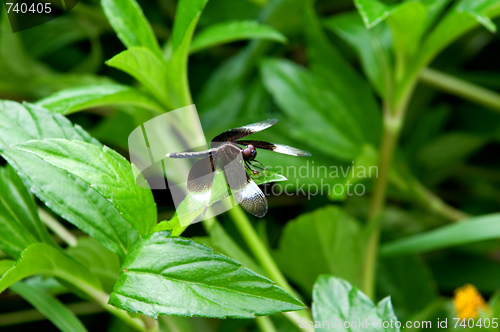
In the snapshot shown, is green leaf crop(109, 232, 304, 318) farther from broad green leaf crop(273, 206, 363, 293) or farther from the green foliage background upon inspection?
broad green leaf crop(273, 206, 363, 293)

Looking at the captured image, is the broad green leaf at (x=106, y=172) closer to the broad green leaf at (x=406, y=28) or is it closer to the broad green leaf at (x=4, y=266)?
the broad green leaf at (x=4, y=266)

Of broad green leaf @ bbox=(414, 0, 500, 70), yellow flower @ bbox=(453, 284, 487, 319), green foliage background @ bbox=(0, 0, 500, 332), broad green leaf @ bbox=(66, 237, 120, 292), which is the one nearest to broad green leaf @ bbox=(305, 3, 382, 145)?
green foliage background @ bbox=(0, 0, 500, 332)

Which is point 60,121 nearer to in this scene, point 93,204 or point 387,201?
point 93,204

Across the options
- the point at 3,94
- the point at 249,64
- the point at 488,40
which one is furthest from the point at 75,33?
the point at 488,40

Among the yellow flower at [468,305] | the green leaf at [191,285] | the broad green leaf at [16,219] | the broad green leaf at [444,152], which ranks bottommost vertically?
the yellow flower at [468,305]

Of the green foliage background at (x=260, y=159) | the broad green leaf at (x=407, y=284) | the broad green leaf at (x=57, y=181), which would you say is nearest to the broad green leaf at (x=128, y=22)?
the green foliage background at (x=260, y=159)

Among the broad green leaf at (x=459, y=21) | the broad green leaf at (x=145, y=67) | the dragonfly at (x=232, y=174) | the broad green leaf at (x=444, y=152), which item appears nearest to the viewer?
the dragonfly at (x=232, y=174)

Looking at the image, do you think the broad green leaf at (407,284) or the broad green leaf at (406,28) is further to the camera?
the broad green leaf at (407,284)

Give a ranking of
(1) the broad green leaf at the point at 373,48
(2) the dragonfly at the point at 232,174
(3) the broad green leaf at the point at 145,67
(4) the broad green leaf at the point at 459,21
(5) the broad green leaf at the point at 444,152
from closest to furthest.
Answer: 1. (2) the dragonfly at the point at 232,174
2. (3) the broad green leaf at the point at 145,67
3. (4) the broad green leaf at the point at 459,21
4. (1) the broad green leaf at the point at 373,48
5. (5) the broad green leaf at the point at 444,152

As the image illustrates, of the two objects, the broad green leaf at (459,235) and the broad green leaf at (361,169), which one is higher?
the broad green leaf at (361,169)
